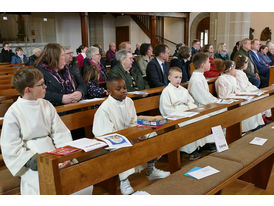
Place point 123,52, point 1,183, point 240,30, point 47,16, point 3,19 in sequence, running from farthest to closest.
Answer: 1. point 47,16
2. point 3,19
3. point 240,30
4. point 123,52
5. point 1,183

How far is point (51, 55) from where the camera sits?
333cm

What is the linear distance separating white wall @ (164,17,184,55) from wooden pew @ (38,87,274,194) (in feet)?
48.3

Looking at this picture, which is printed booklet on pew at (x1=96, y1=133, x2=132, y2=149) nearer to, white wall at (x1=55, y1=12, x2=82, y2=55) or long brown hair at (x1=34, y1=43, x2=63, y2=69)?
long brown hair at (x1=34, y1=43, x2=63, y2=69)

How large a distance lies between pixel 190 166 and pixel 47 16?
13.3 m

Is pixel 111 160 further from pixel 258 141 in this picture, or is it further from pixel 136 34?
pixel 136 34

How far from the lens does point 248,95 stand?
4.32 meters

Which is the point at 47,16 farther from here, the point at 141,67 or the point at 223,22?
the point at 141,67

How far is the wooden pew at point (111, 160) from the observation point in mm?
1930

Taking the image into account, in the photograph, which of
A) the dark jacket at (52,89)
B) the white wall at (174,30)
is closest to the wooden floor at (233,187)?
the dark jacket at (52,89)

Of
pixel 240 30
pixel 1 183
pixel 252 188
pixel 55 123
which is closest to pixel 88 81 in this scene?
pixel 55 123

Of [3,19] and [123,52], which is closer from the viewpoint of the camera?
[123,52]

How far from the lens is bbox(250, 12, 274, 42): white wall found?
1479 centimetres

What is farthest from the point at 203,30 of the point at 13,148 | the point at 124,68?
the point at 13,148

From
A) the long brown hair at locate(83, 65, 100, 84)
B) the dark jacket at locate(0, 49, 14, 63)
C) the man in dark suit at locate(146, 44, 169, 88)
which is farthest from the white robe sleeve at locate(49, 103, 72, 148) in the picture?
the dark jacket at locate(0, 49, 14, 63)
